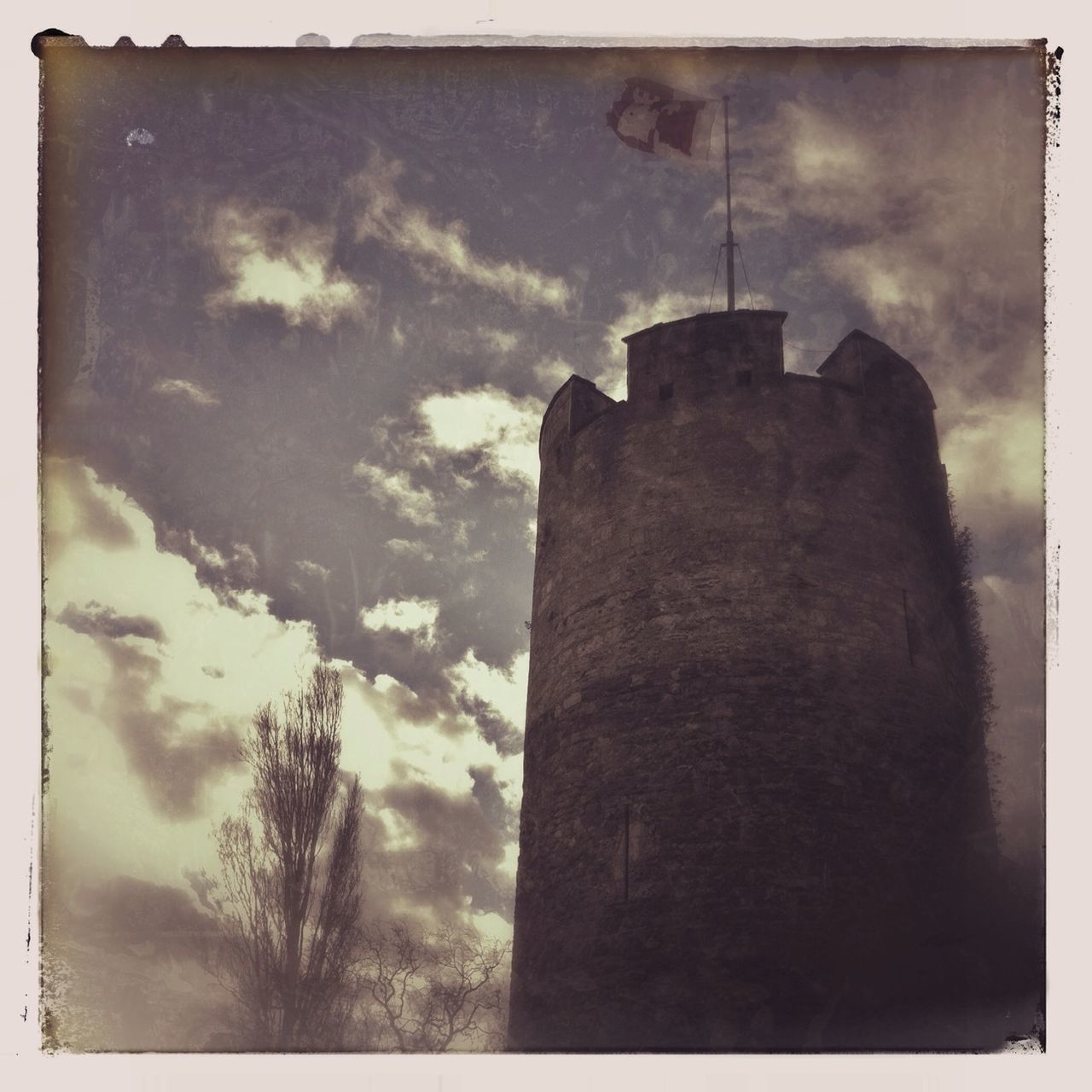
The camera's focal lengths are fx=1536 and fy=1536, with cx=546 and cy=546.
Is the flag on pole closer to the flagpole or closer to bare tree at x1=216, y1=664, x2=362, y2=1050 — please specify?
the flagpole

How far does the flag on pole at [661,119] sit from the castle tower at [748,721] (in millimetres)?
2538

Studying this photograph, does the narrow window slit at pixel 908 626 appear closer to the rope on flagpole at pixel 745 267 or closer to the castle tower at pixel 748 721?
the castle tower at pixel 748 721

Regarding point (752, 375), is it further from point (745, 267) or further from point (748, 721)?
point (748, 721)

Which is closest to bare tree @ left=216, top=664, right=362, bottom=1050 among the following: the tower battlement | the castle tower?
the castle tower

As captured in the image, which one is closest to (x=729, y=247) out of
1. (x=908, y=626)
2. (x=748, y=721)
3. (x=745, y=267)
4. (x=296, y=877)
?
(x=745, y=267)

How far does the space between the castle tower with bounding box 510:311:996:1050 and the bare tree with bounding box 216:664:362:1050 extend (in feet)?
7.93

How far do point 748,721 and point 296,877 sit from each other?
620 cm

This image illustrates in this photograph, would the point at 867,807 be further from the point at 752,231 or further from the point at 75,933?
the point at 75,933

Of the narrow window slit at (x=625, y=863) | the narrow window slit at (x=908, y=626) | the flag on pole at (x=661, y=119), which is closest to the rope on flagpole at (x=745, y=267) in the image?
the flag on pole at (x=661, y=119)

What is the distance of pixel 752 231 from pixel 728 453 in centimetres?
235

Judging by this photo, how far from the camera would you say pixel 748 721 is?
594 inches

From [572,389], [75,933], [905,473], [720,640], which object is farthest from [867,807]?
[75,933]

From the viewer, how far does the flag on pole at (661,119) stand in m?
14.0

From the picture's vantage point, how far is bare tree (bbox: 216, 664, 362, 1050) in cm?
1627
